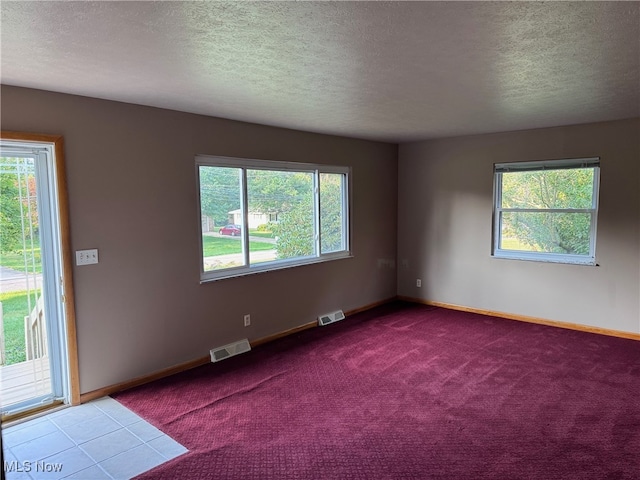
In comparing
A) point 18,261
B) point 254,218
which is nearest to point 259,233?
point 254,218

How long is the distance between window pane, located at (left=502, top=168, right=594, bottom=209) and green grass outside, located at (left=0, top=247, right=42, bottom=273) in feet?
15.8

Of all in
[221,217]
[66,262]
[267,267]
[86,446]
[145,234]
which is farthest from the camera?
[267,267]

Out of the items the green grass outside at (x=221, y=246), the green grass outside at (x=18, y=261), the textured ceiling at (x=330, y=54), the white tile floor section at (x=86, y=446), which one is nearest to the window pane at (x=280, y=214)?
the green grass outside at (x=221, y=246)

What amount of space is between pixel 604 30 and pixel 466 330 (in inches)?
136

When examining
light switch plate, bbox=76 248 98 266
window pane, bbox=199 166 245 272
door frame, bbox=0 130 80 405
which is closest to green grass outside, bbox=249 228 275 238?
window pane, bbox=199 166 245 272

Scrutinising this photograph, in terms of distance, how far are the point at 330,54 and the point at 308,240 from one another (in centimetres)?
296

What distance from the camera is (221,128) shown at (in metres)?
3.96

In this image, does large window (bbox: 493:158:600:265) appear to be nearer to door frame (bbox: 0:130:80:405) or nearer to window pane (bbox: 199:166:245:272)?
window pane (bbox: 199:166:245:272)

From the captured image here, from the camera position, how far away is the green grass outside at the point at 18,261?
9.39 ft

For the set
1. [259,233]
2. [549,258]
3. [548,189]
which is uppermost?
[548,189]

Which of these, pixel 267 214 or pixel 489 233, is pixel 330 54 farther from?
pixel 489 233

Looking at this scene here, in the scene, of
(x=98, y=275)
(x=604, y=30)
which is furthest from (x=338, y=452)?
(x=604, y=30)

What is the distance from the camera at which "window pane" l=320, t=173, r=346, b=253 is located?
514 centimetres

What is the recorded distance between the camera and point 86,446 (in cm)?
263
